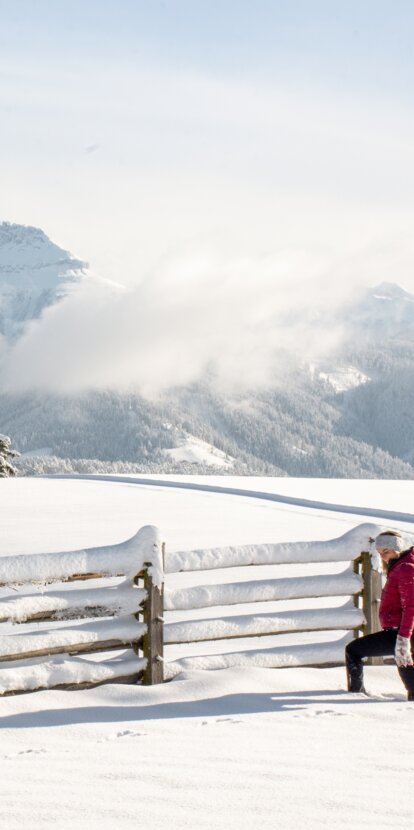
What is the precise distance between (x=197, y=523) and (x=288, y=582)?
12.9 metres

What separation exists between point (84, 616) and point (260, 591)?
1763 mm

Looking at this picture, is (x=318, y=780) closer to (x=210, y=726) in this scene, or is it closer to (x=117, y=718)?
(x=210, y=726)

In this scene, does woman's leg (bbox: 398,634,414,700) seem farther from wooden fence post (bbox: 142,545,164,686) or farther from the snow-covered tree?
the snow-covered tree

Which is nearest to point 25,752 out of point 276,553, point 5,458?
point 276,553

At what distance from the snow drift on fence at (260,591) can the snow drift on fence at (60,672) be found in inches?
25.3

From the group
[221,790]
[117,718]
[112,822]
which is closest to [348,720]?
[117,718]

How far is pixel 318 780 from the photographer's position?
204 inches

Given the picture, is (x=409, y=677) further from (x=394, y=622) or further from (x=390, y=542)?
(x=390, y=542)

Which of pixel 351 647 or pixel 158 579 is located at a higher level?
pixel 158 579

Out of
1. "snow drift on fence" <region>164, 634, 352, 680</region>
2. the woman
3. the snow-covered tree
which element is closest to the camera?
the woman

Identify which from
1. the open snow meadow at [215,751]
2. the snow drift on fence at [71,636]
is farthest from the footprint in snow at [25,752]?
the snow drift on fence at [71,636]

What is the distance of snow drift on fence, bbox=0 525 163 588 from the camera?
23.8ft

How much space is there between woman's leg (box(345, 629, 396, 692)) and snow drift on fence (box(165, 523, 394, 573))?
1133mm

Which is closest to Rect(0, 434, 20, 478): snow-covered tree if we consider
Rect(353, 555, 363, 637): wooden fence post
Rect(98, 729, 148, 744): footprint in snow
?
Rect(353, 555, 363, 637): wooden fence post
